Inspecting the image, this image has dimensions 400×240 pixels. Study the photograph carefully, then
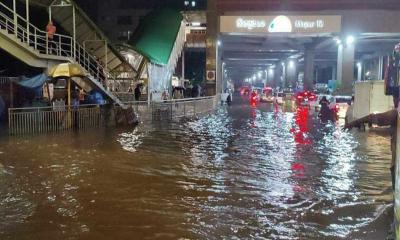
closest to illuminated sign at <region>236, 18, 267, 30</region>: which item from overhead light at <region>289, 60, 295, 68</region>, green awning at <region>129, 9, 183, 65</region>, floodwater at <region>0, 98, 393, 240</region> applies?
green awning at <region>129, 9, 183, 65</region>

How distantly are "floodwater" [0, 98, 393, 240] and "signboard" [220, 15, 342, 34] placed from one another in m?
21.1

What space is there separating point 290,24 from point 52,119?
2252cm

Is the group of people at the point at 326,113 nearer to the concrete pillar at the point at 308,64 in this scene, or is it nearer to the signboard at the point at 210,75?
the signboard at the point at 210,75

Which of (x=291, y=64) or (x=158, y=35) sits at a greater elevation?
(x=158, y=35)

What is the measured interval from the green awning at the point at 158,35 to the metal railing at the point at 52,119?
28.2ft

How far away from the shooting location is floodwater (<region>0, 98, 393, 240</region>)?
709 centimetres

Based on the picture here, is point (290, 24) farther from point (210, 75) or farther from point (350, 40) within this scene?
point (210, 75)

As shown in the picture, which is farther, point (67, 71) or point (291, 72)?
point (291, 72)

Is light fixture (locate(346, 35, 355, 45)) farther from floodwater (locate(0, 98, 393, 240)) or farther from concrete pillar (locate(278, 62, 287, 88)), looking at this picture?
concrete pillar (locate(278, 62, 287, 88))

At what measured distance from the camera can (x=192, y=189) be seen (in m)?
9.62

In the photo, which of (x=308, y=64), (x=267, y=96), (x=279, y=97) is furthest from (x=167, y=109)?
(x=308, y=64)

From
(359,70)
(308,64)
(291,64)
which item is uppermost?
(291,64)

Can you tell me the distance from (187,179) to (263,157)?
12.6ft

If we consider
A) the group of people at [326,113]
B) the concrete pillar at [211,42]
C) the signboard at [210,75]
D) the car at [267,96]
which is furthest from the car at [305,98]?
the car at [267,96]
